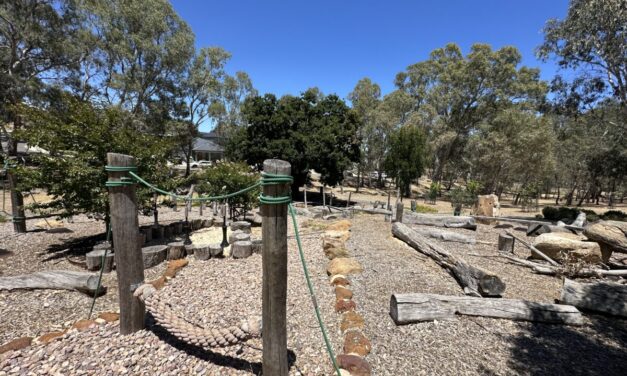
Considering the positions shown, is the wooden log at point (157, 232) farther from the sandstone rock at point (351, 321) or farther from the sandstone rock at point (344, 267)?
the sandstone rock at point (351, 321)

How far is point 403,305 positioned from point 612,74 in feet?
54.4

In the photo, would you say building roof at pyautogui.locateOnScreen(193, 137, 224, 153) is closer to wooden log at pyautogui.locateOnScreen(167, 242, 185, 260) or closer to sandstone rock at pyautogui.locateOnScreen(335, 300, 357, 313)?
wooden log at pyautogui.locateOnScreen(167, 242, 185, 260)

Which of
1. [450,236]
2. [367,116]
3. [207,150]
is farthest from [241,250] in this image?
[207,150]

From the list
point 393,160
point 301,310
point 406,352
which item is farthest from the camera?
point 393,160

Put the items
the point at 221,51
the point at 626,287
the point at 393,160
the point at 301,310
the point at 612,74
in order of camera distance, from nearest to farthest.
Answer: the point at 301,310 → the point at 626,287 → the point at 612,74 → the point at 221,51 → the point at 393,160

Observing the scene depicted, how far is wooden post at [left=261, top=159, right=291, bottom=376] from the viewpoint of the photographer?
6.73ft

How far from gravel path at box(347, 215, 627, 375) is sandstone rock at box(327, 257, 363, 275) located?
222mm

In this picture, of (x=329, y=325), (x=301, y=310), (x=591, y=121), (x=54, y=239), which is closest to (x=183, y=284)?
(x=301, y=310)

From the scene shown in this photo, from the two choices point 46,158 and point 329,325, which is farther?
point 46,158

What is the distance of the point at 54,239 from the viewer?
7.71 metres

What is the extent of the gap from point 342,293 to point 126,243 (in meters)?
2.89

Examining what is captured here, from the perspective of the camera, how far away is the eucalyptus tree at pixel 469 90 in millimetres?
28281

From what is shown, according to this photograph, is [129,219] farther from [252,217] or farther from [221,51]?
[221,51]

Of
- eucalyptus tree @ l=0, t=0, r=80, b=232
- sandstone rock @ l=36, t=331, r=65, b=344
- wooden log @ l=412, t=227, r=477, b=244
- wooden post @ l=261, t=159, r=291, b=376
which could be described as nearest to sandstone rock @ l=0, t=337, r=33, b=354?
sandstone rock @ l=36, t=331, r=65, b=344
